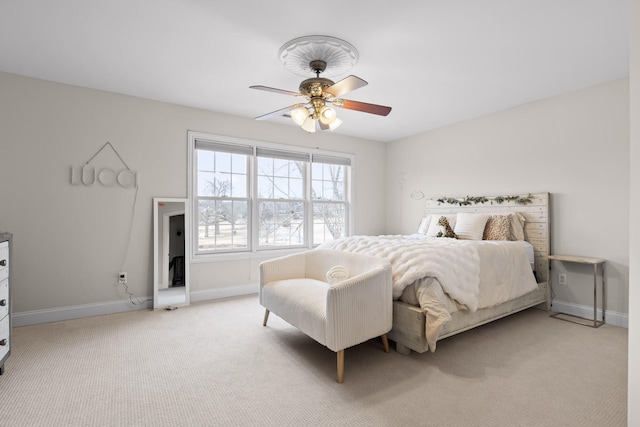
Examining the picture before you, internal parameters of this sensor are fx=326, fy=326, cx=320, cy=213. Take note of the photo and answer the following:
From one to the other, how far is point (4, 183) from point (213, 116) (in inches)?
86.5

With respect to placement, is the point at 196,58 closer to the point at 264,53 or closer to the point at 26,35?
the point at 264,53

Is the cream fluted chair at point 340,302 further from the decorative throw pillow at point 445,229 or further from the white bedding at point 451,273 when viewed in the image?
the decorative throw pillow at point 445,229

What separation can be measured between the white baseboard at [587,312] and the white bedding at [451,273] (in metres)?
0.54

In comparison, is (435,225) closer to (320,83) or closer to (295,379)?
(320,83)

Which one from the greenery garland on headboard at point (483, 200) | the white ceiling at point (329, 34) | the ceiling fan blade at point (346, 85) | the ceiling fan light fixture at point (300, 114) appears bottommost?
the greenery garland on headboard at point (483, 200)

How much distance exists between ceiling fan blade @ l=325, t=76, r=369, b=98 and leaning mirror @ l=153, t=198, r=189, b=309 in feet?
7.92

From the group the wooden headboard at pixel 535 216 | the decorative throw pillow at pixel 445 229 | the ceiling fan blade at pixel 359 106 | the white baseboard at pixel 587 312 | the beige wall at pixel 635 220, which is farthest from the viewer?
the decorative throw pillow at pixel 445 229

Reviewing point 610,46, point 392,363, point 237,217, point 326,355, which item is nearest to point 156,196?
point 237,217

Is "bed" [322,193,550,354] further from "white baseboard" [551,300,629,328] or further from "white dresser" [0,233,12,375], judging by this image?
"white dresser" [0,233,12,375]

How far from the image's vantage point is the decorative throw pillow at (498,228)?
3.71 metres

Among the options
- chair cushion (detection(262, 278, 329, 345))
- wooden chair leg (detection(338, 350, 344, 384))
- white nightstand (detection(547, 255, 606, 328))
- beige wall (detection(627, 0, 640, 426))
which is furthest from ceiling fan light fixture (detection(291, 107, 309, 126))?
white nightstand (detection(547, 255, 606, 328))

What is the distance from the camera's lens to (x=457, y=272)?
263 centimetres

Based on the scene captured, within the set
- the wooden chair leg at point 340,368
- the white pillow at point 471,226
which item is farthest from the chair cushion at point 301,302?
the white pillow at point 471,226

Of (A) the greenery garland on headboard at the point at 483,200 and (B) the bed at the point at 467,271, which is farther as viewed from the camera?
(A) the greenery garland on headboard at the point at 483,200
